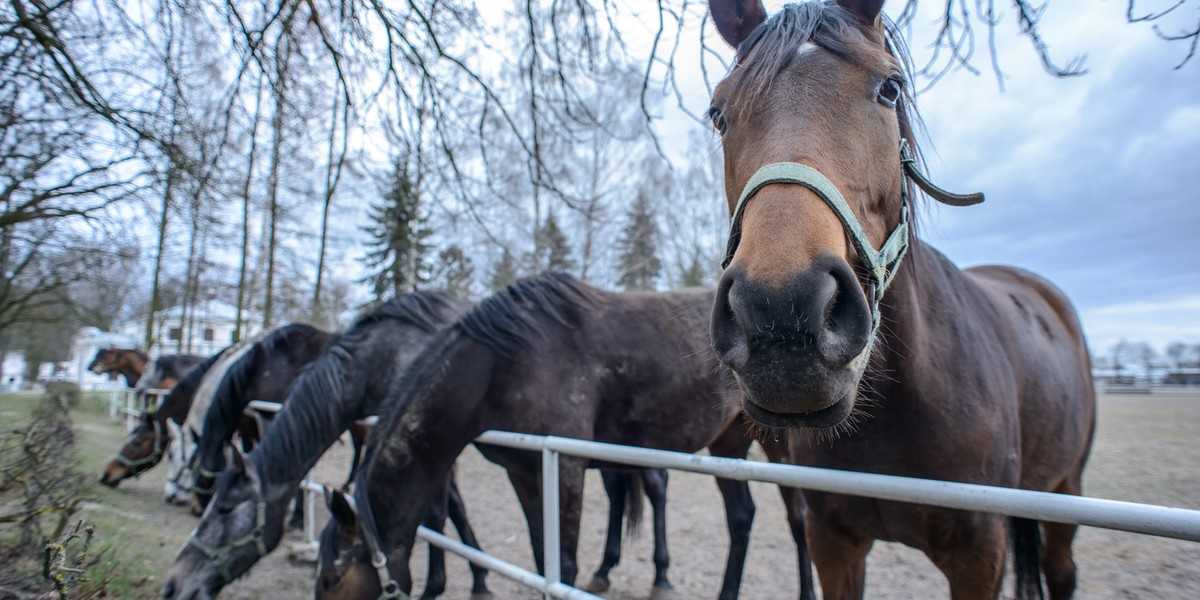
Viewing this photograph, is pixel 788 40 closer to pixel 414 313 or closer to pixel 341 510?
pixel 341 510

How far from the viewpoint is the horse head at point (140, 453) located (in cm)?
715

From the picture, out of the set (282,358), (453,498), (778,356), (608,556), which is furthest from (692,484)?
(778,356)

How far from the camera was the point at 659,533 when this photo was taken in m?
4.32

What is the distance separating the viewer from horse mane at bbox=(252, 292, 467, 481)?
3.46 meters

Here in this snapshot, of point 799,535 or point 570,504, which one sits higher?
point 570,504

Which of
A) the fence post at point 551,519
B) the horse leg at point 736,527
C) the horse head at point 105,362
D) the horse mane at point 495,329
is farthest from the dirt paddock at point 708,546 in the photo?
the horse head at point 105,362

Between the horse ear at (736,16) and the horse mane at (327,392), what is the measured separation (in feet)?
10.9

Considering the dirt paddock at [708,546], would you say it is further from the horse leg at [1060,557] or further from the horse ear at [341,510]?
the horse ear at [341,510]

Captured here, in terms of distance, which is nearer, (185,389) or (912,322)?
(912,322)

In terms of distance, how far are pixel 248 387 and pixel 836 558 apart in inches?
223

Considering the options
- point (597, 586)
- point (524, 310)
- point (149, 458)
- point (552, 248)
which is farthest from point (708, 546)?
point (552, 248)

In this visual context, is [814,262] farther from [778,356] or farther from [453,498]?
[453,498]

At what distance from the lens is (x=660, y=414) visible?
3.71 metres

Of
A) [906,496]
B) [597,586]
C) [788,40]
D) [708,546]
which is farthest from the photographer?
[708,546]
